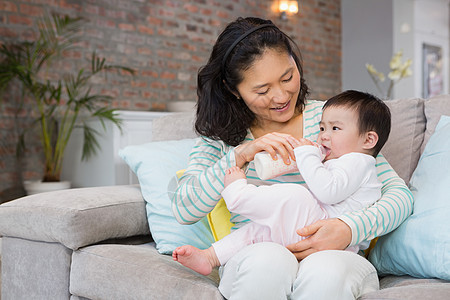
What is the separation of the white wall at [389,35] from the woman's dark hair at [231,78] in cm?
429

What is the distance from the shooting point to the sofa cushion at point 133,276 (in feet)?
4.14

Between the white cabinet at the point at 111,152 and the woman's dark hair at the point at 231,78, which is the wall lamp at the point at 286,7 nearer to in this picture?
the white cabinet at the point at 111,152

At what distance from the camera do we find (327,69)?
18.8 feet

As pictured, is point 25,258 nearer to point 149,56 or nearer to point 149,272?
point 149,272

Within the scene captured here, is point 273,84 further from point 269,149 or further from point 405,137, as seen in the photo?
point 405,137

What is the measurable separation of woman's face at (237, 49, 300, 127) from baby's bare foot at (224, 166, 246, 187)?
22cm

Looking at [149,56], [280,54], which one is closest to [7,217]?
[280,54]

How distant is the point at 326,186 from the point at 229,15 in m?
3.83

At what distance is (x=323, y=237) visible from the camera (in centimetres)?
117

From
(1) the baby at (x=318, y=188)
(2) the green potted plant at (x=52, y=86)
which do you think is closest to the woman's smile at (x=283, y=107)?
(1) the baby at (x=318, y=188)

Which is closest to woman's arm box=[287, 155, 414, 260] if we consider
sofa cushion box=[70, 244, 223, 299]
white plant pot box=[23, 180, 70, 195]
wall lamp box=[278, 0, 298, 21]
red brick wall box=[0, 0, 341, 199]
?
sofa cushion box=[70, 244, 223, 299]

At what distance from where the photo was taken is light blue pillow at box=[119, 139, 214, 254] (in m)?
1.59

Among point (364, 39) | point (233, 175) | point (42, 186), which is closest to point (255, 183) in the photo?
point (233, 175)

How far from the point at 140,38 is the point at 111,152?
1258 millimetres
